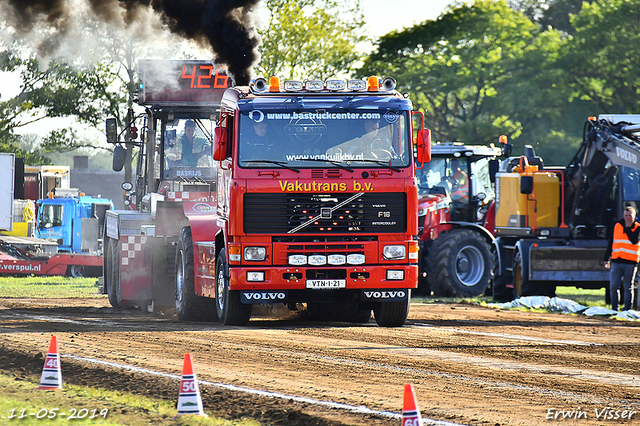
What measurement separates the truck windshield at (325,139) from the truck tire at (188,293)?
317 centimetres

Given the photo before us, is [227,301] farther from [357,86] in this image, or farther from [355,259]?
[357,86]

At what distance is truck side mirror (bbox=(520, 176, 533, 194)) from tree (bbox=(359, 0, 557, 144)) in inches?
1159

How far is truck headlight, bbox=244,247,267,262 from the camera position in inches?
519

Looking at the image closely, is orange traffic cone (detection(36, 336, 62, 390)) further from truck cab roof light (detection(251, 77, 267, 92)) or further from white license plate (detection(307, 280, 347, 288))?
truck cab roof light (detection(251, 77, 267, 92))

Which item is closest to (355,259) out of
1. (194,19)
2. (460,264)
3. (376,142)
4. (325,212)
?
(325,212)

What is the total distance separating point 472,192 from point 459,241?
2.06m

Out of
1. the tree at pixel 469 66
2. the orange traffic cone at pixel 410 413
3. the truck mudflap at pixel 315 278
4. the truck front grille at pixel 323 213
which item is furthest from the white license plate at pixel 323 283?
the tree at pixel 469 66

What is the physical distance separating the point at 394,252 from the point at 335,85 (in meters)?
2.44

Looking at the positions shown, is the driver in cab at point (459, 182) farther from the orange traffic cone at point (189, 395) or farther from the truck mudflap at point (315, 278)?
the orange traffic cone at point (189, 395)

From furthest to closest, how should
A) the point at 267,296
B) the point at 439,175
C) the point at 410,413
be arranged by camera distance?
the point at 439,175 < the point at 267,296 < the point at 410,413

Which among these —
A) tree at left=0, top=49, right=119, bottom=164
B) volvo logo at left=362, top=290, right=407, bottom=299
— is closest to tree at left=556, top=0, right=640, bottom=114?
tree at left=0, top=49, right=119, bottom=164

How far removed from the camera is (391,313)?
47.9 ft

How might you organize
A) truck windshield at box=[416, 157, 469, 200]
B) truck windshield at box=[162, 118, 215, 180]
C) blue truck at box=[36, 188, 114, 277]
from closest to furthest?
truck windshield at box=[162, 118, 215, 180]
truck windshield at box=[416, 157, 469, 200]
blue truck at box=[36, 188, 114, 277]

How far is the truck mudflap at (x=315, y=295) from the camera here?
13.4 meters
